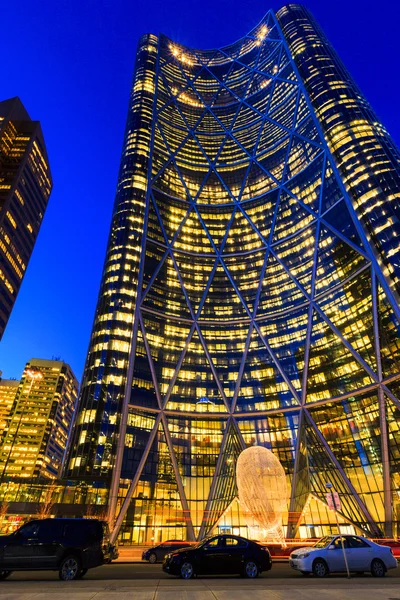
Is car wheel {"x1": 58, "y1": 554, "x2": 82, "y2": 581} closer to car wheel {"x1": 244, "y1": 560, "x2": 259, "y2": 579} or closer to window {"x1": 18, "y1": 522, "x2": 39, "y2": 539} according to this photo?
window {"x1": 18, "y1": 522, "x2": 39, "y2": 539}

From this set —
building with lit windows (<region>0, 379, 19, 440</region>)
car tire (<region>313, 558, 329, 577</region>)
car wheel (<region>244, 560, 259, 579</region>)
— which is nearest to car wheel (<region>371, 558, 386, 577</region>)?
car tire (<region>313, 558, 329, 577</region>)

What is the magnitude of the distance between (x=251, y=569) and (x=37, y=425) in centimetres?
19280

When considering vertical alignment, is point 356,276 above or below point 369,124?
below

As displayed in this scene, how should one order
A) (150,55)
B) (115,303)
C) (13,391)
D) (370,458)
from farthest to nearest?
1. (13,391)
2. (150,55)
3. (115,303)
4. (370,458)

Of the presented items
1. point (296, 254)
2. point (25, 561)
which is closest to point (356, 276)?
point (296, 254)

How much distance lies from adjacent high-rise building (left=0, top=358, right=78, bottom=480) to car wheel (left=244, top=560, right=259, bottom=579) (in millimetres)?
162303

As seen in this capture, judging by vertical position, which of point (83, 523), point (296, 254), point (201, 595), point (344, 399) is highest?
point (296, 254)

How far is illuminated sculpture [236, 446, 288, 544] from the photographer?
24.8 meters

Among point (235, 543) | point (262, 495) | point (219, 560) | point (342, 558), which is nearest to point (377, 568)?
point (342, 558)

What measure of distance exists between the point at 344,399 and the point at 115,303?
4408 centimetres

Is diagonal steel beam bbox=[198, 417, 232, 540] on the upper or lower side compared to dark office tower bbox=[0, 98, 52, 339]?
lower

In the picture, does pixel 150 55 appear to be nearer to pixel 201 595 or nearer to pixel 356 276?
pixel 356 276

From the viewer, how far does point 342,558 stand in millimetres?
13289

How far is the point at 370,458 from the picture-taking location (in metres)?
51.0
